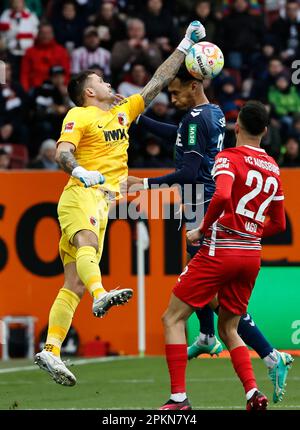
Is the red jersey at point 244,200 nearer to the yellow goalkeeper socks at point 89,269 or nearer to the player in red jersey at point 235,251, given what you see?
the player in red jersey at point 235,251

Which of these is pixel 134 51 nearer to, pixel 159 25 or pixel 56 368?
pixel 159 25

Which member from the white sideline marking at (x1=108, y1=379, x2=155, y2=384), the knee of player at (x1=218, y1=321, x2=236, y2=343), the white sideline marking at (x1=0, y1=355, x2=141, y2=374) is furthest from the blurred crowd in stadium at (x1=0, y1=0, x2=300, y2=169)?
the knee of player at (x1=218, y1=321, x2=236, y2=343)

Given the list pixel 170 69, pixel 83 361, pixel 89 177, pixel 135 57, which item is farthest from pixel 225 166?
pixel 135 57

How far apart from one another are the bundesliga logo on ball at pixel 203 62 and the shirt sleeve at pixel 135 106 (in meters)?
0.50

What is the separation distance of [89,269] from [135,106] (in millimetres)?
1685

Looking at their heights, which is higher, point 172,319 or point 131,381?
point 172,319

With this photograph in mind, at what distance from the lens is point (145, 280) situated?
657 inches

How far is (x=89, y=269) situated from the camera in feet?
34.6

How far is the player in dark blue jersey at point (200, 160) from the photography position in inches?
422

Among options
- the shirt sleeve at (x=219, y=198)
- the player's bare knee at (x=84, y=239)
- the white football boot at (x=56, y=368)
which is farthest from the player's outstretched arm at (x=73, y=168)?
the white football boot at (x=56, y=368)

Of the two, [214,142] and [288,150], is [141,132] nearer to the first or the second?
[288,150]

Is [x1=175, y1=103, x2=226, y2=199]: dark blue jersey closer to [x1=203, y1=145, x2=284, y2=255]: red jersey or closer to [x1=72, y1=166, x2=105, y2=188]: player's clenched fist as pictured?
[x1=72, y1=166, x2=105, y2=188]: player's clenched fist

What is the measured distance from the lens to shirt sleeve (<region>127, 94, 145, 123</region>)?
1142 cm

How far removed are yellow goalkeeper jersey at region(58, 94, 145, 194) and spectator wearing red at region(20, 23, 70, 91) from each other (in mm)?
9286
